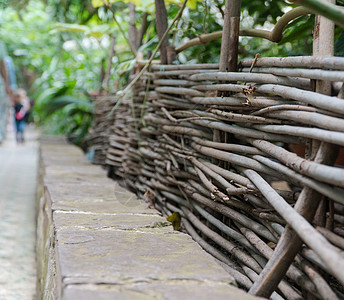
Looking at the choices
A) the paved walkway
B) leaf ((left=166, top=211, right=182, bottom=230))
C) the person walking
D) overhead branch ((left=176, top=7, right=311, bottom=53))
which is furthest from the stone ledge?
→ the person walking

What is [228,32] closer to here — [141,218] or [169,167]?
[169,167]

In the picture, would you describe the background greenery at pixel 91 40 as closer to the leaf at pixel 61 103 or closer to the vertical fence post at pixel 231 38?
the leaf at pixel 61 103

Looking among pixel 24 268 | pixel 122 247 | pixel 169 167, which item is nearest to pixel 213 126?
pixel 169 167

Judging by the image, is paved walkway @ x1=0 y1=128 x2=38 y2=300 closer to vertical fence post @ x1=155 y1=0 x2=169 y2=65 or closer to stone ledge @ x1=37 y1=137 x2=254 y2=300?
stone ledge @ x1=37 y1=137 x2=254 y2=300

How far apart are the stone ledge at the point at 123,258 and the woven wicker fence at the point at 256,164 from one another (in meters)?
0.12

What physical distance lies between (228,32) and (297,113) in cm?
48

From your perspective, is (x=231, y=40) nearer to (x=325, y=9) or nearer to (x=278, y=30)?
(x=278, y=30)

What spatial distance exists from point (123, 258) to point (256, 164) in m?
0.38

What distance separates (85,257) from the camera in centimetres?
94

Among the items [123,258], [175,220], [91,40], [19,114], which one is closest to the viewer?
[123,258]

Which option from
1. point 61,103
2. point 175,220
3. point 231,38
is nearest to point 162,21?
point 231,38

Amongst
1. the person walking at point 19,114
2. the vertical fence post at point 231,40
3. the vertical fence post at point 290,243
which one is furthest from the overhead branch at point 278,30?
the person walking at point 19,114

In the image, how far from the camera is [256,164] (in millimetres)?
1028

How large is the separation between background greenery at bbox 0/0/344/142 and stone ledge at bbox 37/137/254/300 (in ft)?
2.43
